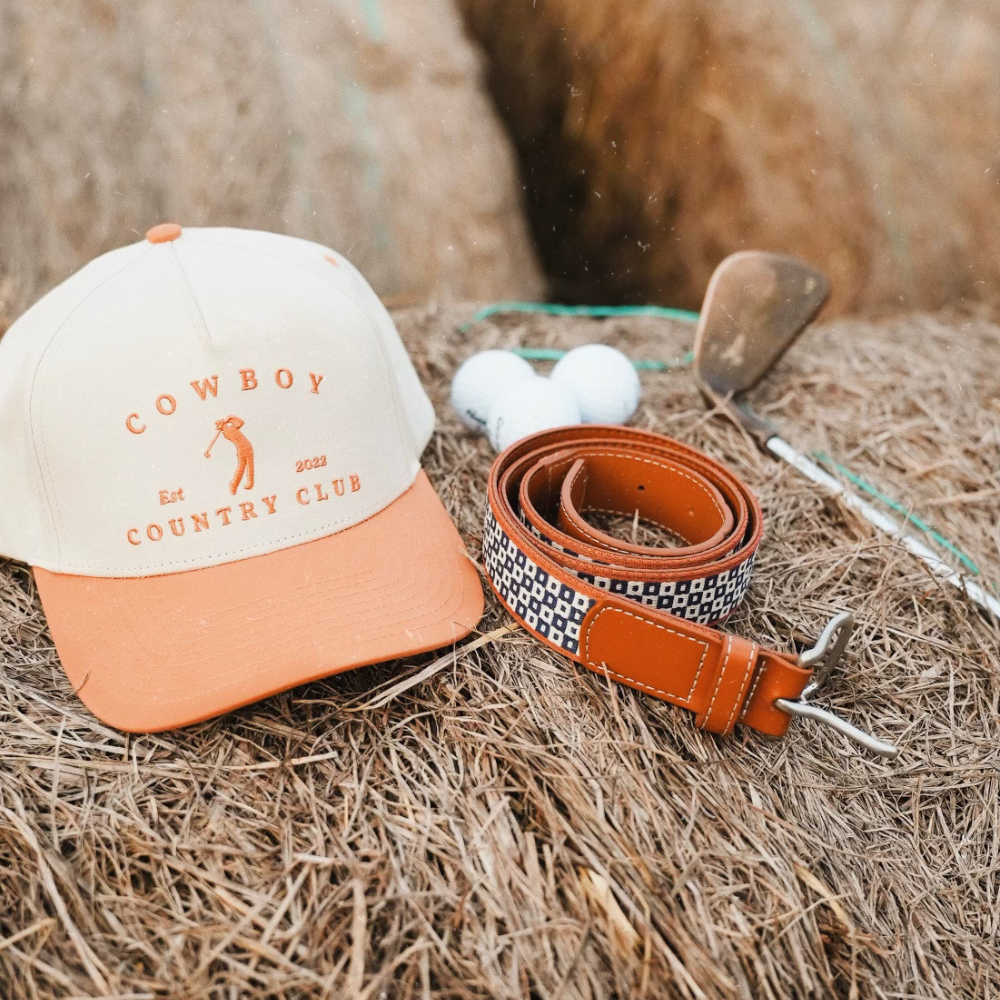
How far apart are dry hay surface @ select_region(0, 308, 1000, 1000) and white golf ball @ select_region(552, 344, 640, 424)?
1.57ft

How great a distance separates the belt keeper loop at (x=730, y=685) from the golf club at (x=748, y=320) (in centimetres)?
78

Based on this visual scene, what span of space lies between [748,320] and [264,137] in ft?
3.84

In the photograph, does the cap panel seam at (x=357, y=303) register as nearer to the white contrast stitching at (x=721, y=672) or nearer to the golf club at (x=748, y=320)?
the white contrast stitching at (x=721, y=672)

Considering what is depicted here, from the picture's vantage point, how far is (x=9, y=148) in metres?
1.60

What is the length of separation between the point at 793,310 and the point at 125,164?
1.43m

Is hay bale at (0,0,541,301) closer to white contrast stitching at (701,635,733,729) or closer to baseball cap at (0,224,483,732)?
baseball cap at (0,224,483,732)

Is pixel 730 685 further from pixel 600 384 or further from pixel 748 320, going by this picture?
Answer: pixel 748 320

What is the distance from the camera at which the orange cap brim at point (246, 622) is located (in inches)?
36.4

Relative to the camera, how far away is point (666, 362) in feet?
6.17

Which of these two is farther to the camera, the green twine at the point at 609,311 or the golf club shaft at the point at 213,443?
the green twine at the point at 609,311

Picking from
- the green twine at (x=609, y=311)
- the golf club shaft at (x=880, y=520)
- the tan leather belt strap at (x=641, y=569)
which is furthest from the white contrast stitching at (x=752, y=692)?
the green twine at (x=609, y=311)

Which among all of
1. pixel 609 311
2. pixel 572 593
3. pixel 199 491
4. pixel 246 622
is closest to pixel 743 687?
pixel 572 593

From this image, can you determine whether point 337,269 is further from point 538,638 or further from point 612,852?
point 612,852

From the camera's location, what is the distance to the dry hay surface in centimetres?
79
